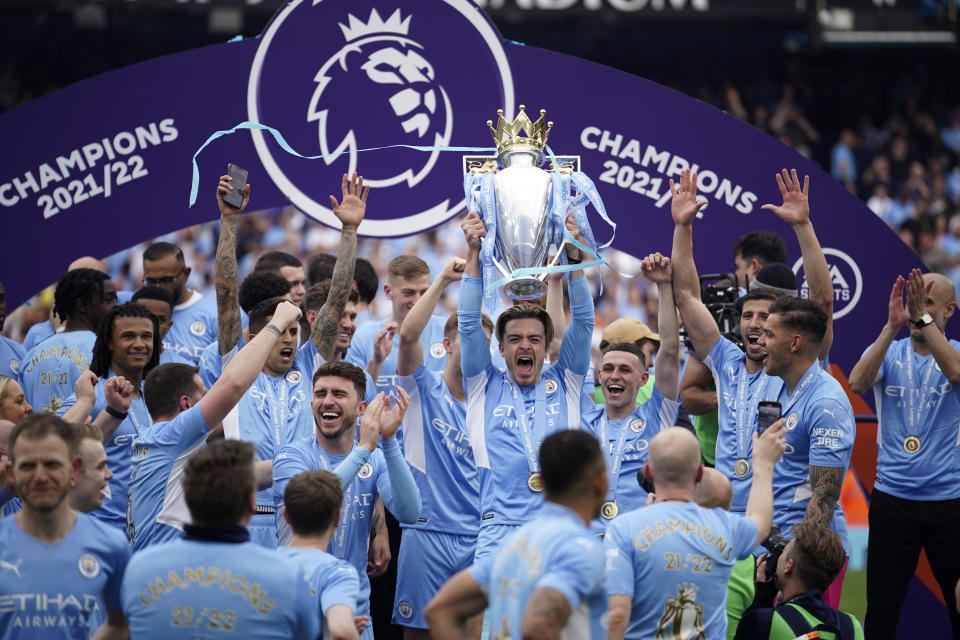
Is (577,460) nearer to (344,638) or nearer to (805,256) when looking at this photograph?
(344,638)

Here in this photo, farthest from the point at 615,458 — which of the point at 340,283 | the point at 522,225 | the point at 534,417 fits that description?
the point at 340,283

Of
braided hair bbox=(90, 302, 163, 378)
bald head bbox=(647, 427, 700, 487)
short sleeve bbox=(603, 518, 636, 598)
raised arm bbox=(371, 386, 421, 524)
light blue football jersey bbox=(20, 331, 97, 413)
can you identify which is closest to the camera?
short sleeve bbox=(603, 518, 636, 598)

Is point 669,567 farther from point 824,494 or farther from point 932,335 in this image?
point 932,335

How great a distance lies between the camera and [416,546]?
22.3 feet

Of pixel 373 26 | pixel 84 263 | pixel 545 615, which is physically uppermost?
pixel 373 26

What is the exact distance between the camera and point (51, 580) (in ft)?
13.8

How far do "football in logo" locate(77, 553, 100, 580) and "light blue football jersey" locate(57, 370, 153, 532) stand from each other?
1.94m

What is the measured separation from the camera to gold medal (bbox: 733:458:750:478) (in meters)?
6.28

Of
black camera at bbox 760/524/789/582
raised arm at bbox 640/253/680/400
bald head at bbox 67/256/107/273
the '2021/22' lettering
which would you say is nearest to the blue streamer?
the '2021/22' lettering

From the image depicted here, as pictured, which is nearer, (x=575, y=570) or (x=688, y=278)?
(x=575, y=570)

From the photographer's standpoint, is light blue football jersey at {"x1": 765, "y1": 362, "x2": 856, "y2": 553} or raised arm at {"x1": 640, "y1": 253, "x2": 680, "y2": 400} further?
raised arm at {"x1": 640, "y1": 253, "x2": 680, "y2": 400}

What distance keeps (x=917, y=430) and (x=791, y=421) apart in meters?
1.39

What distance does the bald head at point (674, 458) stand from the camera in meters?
4.44

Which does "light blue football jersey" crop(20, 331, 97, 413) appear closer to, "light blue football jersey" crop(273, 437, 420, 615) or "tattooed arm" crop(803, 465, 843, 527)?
"light blue football jersey" crop(273, 437, 420, 615)
